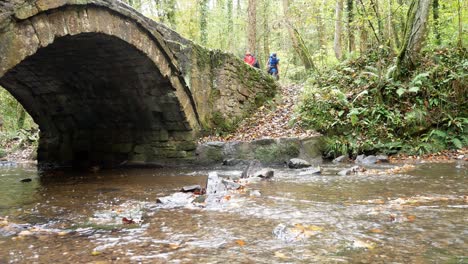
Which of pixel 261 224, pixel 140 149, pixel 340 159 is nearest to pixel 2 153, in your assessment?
pixel 140 149

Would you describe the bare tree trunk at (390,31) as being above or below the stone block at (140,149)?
above

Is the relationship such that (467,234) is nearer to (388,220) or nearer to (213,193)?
→ (388,220)

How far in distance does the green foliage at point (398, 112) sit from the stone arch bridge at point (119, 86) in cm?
245

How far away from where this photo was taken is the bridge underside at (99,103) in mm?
8508

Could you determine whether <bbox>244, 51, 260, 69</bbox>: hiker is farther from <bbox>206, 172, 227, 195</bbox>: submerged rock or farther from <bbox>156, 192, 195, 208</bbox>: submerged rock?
<bbox>156, 192, 195, 208</bbox>: submerged rock

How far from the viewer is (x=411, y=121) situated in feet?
30.7

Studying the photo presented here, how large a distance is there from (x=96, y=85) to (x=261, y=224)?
7.40m

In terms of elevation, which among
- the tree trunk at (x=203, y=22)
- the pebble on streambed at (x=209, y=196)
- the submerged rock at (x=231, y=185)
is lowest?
the pebble on streambed at (x=209, y=196)

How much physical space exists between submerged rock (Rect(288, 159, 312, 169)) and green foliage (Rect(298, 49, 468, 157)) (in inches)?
43.8

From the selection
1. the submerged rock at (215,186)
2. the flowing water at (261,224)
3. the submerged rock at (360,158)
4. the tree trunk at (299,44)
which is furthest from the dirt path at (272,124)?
the submerged rock at (215,186)

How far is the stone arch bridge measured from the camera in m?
7.09

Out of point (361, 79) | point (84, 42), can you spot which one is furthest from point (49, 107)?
point (361, 79)

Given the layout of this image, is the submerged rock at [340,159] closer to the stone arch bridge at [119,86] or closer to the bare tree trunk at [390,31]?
the stone arch bridge at [119,86]

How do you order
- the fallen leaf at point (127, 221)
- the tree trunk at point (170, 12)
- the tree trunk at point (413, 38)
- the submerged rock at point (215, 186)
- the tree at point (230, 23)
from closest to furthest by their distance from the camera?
the fallen leaf at point (127, 221) < the submerged rock at point (215, 186) < the tree trunk at point (413, 38) < the tree trunk at point (170, 12) < the tree at point (230, 23)
